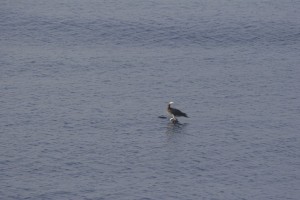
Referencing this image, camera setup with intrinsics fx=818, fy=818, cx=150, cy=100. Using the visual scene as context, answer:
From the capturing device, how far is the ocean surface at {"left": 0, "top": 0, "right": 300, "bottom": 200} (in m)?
88.4

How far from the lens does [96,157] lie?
9388cm

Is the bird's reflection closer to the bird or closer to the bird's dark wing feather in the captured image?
the bird

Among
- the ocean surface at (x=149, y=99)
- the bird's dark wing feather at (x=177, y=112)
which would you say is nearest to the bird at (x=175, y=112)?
the bird's dark wing feather at (x=177, y=112)

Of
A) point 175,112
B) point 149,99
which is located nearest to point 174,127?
point 175,112

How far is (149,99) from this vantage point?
4451 inches

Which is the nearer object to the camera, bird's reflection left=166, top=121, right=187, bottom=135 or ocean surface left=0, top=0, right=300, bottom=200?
ocean surface left=0, top=0, right=300, bottom=200

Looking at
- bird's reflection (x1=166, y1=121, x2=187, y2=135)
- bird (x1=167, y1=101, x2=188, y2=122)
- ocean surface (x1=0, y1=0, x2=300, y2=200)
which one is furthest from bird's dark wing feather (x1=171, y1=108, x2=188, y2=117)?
ocean surface (x1=0, y1=0, x2=300, y2=200)

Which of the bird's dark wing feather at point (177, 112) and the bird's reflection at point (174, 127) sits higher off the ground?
the bird's dark wing feather at point (177, 112)

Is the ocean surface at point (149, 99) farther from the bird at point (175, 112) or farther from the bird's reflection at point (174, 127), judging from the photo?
the bird at point (175, 112)

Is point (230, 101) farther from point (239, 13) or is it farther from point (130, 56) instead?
point (239, 13)

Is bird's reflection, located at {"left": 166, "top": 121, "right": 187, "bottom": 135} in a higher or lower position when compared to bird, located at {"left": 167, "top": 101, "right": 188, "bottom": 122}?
lower

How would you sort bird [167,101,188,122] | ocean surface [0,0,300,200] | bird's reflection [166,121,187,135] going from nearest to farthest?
1. ocean surface [0,0,300,200]
2. bird's reflection [166,121,187,135]
3. bird [167,101,188,122]

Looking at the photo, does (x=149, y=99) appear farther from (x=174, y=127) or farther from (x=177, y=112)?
(x=174, y=127)

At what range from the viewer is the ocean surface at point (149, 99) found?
88438 mm
